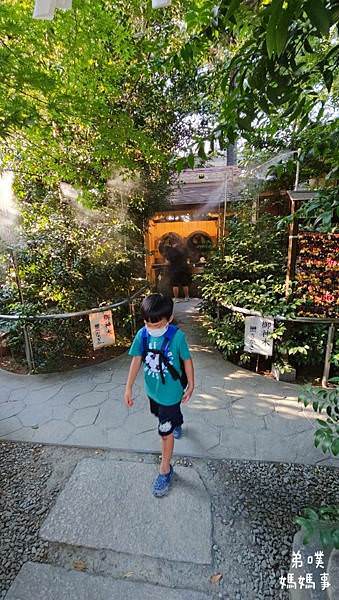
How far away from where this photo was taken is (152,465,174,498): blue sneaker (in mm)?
2225

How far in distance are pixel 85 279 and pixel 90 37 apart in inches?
116

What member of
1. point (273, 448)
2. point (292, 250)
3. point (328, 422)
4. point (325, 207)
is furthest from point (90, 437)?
point (292, 250)

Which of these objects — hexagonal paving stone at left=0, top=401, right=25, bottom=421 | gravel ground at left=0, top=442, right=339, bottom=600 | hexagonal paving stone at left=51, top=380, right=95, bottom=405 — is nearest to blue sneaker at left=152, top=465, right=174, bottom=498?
gravel ground at left=0, top=442, right=339, bottom=600

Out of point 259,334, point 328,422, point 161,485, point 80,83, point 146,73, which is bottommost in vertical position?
point 161,485

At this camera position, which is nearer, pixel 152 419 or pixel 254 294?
pixel 152 419

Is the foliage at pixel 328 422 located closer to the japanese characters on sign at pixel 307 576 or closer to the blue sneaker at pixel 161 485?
the japanese characters on sign at pixel 307 576

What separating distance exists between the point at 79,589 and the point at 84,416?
1665 millimetres

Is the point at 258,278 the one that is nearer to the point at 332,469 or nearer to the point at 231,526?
the point at 332,469

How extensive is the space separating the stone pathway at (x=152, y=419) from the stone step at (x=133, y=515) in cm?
35

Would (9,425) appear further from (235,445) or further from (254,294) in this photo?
(254,294)

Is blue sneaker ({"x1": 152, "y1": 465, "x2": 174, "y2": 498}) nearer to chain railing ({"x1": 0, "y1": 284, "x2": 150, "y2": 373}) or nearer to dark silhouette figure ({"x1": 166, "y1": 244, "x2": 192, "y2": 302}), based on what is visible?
chain railing ({"x1": 0, "y1": 284, "x2": 150, "y2": 373})

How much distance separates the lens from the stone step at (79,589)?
165cm

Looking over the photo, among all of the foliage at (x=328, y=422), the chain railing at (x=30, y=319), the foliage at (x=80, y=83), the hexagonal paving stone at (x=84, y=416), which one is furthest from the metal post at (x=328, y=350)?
the foliage at (x=80, y=83)

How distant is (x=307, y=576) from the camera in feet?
5.09
